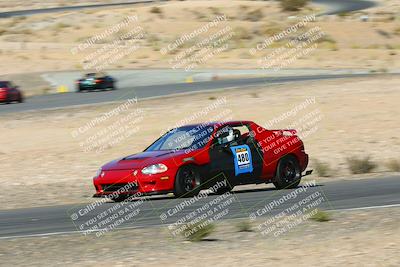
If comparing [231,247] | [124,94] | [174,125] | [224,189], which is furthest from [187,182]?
[124,94]

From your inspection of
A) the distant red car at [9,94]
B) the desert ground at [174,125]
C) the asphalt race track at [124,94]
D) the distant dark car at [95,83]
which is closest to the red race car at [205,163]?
the desert ground at [174,125]

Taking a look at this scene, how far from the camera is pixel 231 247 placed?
10305mm

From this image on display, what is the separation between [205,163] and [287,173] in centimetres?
195

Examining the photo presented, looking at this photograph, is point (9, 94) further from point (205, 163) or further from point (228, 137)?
point (205, 163)

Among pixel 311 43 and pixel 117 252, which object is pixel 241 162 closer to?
pixel 117 252

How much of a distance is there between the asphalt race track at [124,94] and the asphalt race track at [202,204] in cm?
1981

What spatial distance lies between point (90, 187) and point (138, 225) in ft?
24.6

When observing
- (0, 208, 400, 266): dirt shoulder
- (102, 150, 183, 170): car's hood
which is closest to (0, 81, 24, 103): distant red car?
(102, 150, 183, 170): car's hood

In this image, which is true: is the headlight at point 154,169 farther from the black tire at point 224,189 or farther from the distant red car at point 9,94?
the distant red car at point 9,94

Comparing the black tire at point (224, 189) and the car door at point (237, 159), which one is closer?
the car door at point (237, 159)

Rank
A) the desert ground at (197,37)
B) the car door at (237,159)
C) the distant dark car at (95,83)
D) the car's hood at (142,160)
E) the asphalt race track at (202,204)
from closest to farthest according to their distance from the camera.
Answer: the asphalt race track at (202,204) < the car's hood at (142,160) < the car door at (237,159) < the distant dark car at (95,83) < the desert ground at (197,37)

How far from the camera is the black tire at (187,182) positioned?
15.4 metres

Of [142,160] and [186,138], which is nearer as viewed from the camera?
[142,160]

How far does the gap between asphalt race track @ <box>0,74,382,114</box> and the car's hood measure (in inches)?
766
